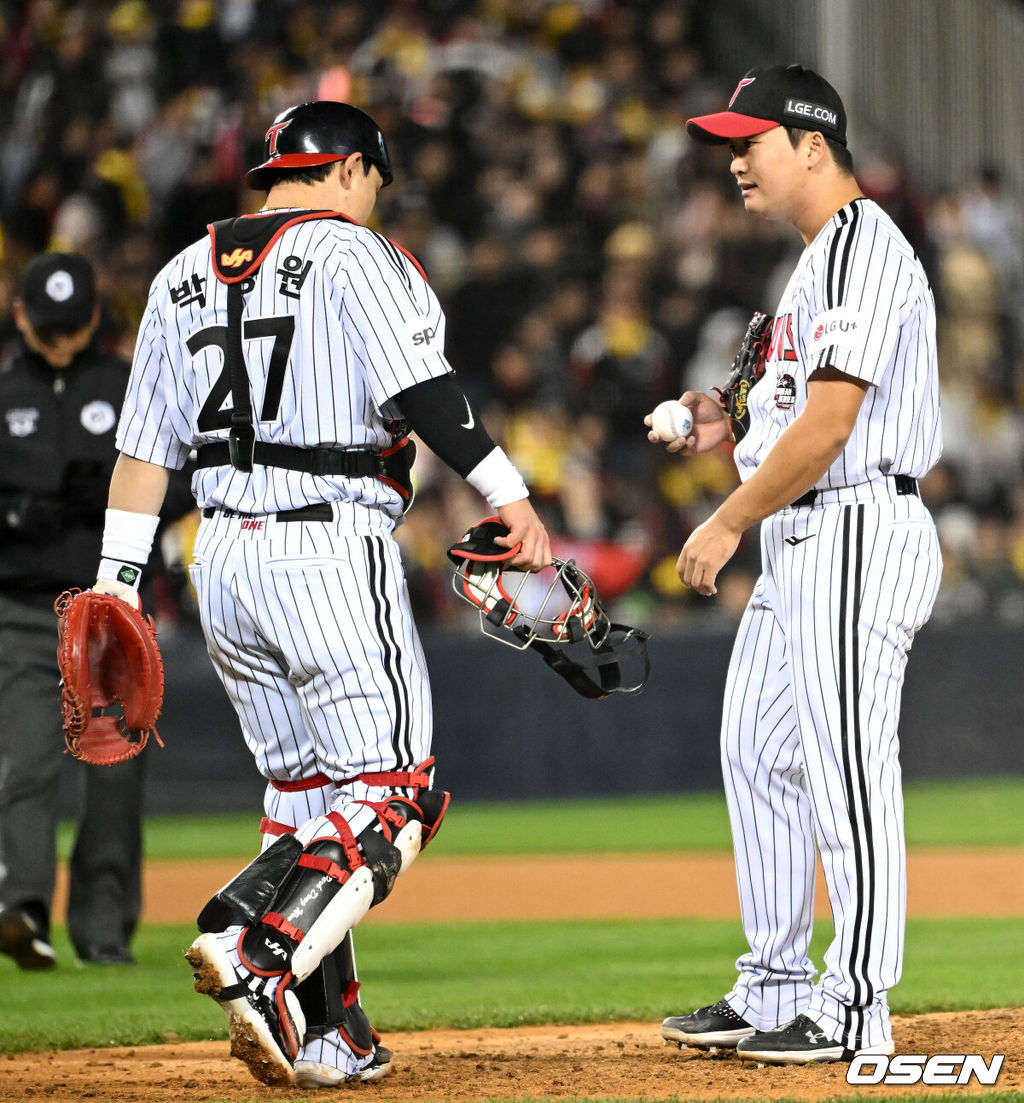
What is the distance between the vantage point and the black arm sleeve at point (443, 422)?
3959 millimetres

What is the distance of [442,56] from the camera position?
632 inches

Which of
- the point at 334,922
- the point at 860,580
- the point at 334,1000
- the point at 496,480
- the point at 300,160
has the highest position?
the point at 300,160

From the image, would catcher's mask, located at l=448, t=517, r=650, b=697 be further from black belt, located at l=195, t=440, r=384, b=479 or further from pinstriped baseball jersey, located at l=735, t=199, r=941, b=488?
pinstriped baseball jersey, located at l=735, t=199, r=941, b=488

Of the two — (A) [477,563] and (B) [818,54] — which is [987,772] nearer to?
(B) [818,54]

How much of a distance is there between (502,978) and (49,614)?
2134mm

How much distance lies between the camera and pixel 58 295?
21.4 ft

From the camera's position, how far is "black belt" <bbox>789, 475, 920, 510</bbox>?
160 inches

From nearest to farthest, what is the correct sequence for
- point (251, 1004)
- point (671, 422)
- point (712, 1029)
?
point (251, 1004)
point (712, 1029)
point (671, 422)

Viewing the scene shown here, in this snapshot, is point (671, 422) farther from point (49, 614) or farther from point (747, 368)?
point (49, 614)

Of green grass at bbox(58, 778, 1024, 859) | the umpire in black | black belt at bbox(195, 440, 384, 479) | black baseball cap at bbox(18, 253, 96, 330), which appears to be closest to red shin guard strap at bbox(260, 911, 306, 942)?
black belt at bbox(195, 440, 384, 479)

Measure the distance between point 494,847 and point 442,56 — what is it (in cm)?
828

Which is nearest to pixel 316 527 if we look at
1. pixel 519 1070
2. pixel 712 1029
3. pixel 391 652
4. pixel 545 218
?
pixel 391 652

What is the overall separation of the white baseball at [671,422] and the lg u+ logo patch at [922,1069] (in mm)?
1575

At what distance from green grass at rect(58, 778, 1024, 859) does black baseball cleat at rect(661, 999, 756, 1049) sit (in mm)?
5865
